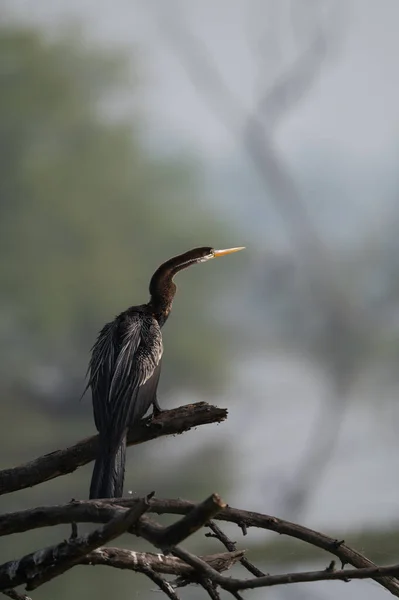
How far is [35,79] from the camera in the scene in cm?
497

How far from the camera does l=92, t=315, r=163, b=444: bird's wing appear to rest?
270 cm

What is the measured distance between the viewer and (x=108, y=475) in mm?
2508

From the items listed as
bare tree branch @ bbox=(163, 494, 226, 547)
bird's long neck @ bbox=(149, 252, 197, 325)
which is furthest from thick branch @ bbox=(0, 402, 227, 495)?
Answer: bare tree branch @ bbox=(163, 494, 226, 547)

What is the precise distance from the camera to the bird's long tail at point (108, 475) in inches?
98.1

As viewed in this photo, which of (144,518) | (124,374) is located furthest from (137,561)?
(124,374)

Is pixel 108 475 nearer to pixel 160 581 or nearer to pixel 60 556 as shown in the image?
pixel 160 581

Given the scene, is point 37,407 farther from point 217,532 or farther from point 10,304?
point 217,532

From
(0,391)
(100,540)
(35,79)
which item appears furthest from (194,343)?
(100,540)

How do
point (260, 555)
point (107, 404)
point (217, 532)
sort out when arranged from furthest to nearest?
point (260, 555)
point (107, 404)
point (217, 532)

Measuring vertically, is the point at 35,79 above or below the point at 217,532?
above

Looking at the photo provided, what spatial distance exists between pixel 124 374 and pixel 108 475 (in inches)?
18.2

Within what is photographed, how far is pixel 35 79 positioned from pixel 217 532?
3322 mm

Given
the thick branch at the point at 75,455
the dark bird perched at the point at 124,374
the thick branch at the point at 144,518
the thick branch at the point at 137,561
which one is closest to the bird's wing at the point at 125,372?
the dark bird perched at the point at 124,374

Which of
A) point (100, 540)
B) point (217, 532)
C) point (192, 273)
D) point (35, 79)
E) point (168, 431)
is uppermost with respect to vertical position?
point (35, 79)
